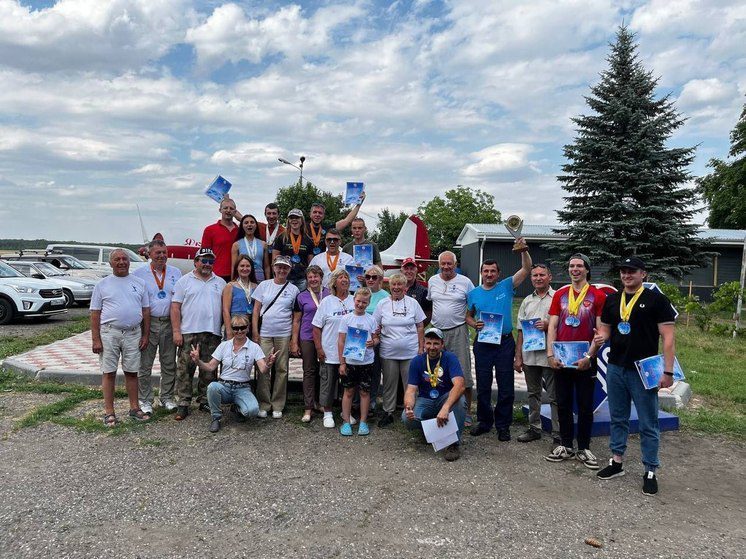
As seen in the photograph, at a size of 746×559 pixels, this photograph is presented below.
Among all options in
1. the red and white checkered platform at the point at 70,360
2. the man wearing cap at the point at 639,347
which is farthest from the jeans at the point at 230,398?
the man wearing cap at the point at 639,347

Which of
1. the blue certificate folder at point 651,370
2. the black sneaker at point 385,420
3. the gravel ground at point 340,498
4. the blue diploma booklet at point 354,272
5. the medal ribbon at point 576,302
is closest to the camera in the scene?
the gravel ground at point 340,498

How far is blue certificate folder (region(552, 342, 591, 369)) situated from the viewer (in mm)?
4773

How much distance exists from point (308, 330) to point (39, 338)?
843cm

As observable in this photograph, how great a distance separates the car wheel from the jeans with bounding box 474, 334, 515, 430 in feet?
44.3

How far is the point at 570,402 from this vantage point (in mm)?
5008

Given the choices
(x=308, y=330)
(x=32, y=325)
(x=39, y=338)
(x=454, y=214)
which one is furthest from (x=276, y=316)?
(x=454, y=214)

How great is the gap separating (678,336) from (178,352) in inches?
474

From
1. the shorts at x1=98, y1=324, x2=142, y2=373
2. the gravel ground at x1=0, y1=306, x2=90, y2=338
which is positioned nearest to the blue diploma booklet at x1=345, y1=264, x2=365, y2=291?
the shorts at x1=98, y1=324, x2=142, y2=373

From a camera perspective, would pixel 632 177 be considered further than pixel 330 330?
Yes

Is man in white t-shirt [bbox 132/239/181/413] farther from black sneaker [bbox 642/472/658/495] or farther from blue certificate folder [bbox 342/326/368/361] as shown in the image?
black sneaker [bbox 642/472/658/495]

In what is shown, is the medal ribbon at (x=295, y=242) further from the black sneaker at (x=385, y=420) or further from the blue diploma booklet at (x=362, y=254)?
the black sneaker at (x=385, y=420)

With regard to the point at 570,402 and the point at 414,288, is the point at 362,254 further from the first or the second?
the point at 570,402

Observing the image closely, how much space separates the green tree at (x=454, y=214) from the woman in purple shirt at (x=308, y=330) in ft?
159

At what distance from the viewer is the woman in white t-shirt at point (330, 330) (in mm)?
5777
